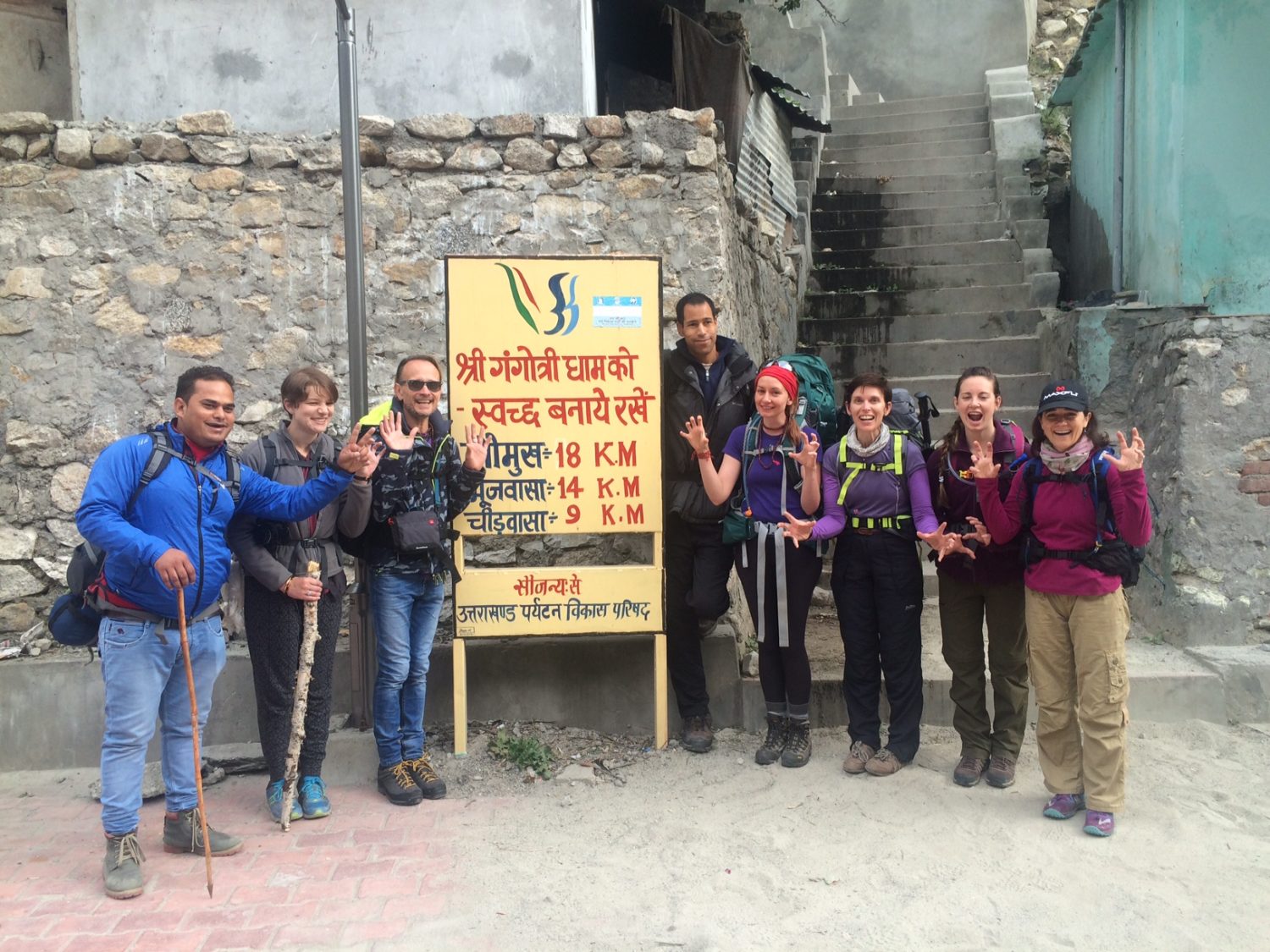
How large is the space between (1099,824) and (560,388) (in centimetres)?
275

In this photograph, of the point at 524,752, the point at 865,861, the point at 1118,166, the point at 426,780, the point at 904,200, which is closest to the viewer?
the point at 865,861

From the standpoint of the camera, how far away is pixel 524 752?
438 cm

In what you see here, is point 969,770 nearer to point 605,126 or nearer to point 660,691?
point 660,691

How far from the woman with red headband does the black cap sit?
899 mm

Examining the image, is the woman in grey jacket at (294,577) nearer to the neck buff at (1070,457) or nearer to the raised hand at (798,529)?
the raised hand at (798,529)

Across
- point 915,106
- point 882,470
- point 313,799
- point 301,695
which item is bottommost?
point 313,799

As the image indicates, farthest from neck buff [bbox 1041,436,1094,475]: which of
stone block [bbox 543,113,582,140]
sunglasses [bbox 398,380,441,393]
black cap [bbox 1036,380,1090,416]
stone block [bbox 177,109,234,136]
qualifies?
stone block [bbox 177,109,234,136]

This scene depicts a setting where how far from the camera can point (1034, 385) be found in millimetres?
7016

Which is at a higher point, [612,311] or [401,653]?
[612,311]

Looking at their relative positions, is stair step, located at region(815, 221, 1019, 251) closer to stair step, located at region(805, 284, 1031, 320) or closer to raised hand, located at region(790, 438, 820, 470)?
stair step, located at region(805, 284, 1031, 320)

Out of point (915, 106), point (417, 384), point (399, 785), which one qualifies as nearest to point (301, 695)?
point (399, 785)

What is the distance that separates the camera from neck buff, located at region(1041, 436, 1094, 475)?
3.58m

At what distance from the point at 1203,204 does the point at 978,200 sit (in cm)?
407

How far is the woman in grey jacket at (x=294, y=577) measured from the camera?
12.0 feet
